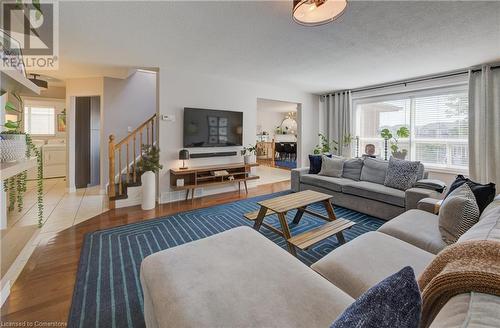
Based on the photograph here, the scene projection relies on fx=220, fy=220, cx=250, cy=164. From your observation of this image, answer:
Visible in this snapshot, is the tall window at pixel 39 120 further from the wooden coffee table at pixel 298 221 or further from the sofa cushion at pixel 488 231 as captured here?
the sofa cushion at pixel 488 231

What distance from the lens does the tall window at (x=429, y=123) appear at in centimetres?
408

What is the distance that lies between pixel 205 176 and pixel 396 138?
4284mm

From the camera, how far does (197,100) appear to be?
4.18 metres

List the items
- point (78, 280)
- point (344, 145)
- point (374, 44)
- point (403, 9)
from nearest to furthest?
point (78, 280), point (403, 9), point (374, 44), point (344, 145)

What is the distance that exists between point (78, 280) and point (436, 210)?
322 centimetres

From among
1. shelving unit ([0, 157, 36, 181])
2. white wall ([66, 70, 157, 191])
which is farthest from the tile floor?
shelving unit ([0, 157, 36, 181])

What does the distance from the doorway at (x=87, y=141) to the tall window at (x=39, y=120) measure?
2.33 metres

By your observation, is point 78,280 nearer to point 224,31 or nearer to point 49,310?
point 49,310

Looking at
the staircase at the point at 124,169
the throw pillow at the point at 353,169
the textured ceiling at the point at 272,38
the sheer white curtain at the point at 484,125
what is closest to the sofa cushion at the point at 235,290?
the textured ceiling at the point at 272,38

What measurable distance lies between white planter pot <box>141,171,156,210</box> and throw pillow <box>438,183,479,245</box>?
142 inches

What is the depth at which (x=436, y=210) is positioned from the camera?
209cm

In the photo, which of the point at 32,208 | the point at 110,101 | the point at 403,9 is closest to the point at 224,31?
the point at 403,9

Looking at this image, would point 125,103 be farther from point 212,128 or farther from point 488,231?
point 488,231

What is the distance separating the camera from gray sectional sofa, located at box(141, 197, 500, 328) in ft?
2.68
